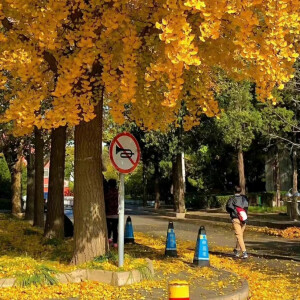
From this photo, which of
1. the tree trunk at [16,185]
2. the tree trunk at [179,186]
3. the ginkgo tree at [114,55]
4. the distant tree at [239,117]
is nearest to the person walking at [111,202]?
the ginkgo tree at [114,55]

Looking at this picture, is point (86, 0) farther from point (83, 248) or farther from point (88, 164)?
point (83, 248)

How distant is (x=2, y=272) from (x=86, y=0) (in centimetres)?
443

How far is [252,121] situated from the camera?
24.5 meters

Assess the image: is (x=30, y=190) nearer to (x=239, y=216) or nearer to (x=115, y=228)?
(x=115, y=228)

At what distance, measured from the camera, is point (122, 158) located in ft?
24.5

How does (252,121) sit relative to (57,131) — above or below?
above

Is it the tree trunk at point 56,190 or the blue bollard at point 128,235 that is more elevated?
the tree trunk at point 56,190

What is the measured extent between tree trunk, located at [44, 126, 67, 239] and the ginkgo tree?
3610mm

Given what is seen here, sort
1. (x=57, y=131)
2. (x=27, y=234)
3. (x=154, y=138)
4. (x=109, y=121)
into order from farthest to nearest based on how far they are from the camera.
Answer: (x=154, y=138) → (x=109, y=121) → (x=27, y=234) → (x=57, y=131)

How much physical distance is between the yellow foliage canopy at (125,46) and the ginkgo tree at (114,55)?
0.02 meters

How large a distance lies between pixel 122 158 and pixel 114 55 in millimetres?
1639

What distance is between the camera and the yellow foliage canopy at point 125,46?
20.0 ft

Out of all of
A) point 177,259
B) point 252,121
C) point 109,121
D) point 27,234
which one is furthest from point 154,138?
point 177,259

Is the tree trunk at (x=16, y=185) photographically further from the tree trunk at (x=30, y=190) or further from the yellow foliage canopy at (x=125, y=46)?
the yellow foliage canopy at (x=125, y=46)
